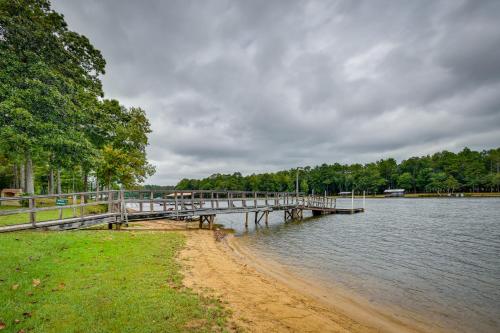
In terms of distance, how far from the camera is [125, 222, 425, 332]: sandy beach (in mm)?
6512

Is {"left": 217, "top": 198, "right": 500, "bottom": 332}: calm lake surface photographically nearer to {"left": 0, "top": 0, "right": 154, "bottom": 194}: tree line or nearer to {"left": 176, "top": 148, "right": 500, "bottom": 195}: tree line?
{"left": 0, "top": 0, "right": 154, "bottom": 194}: tree line

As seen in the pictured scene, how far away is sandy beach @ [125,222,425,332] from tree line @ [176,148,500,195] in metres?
128

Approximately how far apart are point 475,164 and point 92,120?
138727 millimetres

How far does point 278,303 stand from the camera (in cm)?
777

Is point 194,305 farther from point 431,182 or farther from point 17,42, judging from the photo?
point 431,182

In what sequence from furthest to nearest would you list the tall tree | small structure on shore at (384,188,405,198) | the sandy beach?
small structure on shore at (384,188,405,198)
the tall tree
the sandy beach

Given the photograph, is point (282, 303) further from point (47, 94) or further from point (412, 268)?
point (47, 94)

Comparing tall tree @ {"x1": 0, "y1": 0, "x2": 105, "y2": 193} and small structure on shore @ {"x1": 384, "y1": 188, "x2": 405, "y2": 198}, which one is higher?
tall tree @ {"x1": 0, "y1": 0, "x2": 105, "y2": 193}

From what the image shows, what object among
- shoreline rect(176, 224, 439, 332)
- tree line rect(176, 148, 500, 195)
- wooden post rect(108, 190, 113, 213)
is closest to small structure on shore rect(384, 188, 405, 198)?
tree line rect(176, 148, 500, 195)

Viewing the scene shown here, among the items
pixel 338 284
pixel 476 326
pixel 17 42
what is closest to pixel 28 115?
pixel 17 42

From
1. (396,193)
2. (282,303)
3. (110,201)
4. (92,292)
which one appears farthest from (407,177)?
(92,292)

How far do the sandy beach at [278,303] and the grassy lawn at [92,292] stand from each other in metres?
0.66

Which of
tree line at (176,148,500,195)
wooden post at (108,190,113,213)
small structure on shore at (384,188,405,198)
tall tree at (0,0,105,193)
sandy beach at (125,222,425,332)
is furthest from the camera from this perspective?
small structure on shore at (384,188,405,198)

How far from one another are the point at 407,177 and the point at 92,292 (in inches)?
5703
